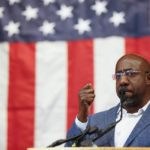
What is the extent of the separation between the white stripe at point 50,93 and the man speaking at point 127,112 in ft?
2.12

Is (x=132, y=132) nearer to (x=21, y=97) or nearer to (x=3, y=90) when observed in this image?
(x=21, y=97)

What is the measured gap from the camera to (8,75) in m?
2.85

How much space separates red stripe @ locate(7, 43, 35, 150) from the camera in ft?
9.03

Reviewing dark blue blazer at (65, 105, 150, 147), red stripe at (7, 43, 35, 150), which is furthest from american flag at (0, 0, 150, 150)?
dark blue blazer at (65, 105, 150, 147)

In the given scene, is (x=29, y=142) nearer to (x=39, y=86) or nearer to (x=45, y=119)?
(x=45, y=119)

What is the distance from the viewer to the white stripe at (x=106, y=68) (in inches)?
102

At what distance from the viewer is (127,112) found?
6.48ft

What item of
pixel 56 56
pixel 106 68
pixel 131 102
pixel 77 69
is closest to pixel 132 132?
pixel 131 102

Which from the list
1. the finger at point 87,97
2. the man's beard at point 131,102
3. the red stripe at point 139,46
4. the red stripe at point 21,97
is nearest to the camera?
the finger at point 87,97

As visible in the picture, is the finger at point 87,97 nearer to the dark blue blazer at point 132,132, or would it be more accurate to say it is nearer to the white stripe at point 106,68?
the dark blue blazer at point 132,132

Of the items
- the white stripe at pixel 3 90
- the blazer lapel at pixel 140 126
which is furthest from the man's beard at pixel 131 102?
the white stripe at pixel 3 90

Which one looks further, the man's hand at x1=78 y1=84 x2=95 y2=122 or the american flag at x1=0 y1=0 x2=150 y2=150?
the american flag at x1=0 y1=0 x2=150 y2=150

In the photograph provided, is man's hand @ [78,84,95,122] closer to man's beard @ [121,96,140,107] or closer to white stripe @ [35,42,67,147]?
man's beard @ [121,96,140,107]

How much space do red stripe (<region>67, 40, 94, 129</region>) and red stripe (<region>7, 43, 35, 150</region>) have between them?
0.95ft
